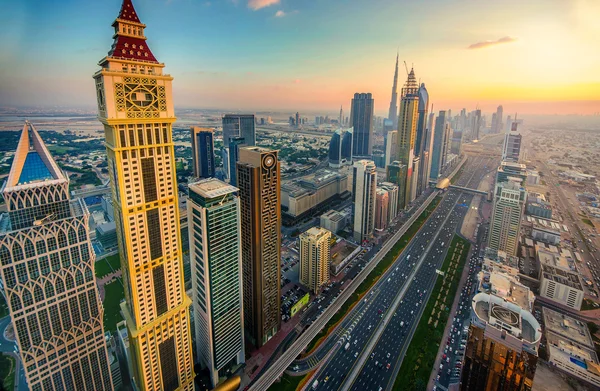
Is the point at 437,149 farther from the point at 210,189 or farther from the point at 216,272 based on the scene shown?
the point at 216,272

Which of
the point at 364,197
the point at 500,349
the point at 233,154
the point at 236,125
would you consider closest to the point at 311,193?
the point at 364,197

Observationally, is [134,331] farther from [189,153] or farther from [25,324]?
[189,153]

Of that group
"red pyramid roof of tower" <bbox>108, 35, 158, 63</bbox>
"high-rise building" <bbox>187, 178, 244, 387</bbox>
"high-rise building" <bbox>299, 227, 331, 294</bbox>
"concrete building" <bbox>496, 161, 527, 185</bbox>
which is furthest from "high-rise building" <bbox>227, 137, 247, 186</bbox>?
"concrete building" <bbox>496, 161, 527, 185</bbox>

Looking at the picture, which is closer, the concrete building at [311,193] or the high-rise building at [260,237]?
the high-rise building at [260,237]

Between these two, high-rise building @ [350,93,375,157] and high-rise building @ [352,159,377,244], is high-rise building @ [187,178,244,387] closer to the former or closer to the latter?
high-rise building @ [352,159,377,244]

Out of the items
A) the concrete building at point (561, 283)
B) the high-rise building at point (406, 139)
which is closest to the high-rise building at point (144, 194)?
the concrete building at point (561, 283)

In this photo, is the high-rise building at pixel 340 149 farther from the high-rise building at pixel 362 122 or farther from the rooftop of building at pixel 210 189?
the rooftop of building at pixel 210 189
